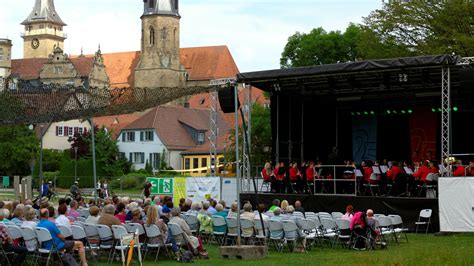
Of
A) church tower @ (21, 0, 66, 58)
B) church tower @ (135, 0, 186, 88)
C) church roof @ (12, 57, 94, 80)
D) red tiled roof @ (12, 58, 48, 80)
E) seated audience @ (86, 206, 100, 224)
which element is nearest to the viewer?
seated audience @ (86, 206, 100, 224)

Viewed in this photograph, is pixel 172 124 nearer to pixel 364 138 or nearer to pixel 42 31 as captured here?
pixel 364 138

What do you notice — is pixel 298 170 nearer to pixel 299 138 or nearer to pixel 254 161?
pixel 299 138

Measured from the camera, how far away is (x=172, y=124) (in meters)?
78.1

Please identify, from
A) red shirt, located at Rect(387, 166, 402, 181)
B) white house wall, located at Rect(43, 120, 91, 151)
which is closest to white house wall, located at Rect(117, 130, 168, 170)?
white house wall, located at Rect(43, 120, 91, 151)

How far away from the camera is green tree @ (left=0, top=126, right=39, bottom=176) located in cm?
6375

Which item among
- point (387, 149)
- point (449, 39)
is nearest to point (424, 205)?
point (387, 149)

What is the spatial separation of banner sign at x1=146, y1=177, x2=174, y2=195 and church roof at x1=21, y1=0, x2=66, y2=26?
406 ft

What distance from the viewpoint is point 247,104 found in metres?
25.1

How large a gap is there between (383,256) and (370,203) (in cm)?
765

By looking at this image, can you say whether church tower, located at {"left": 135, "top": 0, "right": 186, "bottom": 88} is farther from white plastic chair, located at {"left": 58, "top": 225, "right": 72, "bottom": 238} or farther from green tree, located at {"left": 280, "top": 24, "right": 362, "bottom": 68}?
white plastic chair, located at {"left": 58, "top": 225, "right": 72, "bottom": 238}

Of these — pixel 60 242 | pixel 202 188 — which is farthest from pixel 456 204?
pixel 60 242

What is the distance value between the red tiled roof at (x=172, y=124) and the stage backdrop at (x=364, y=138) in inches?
1779

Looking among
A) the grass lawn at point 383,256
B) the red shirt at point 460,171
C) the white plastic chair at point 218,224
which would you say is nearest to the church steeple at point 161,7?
the red shirt at point 460,171

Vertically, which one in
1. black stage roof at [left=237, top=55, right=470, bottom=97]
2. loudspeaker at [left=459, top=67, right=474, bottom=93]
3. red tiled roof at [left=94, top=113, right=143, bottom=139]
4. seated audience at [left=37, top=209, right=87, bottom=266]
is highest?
red tiled roof at [left=94, top=113, right=143, bottom=139]
